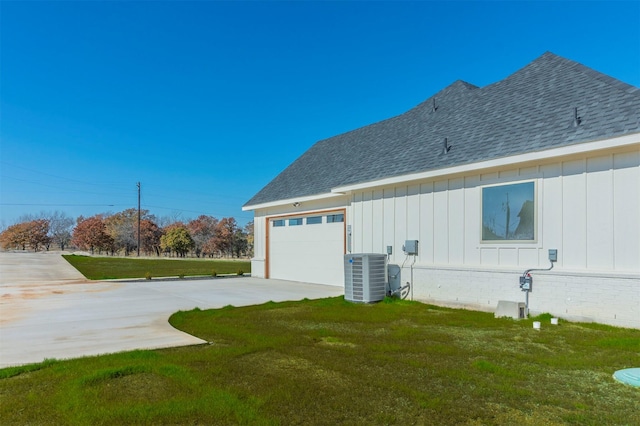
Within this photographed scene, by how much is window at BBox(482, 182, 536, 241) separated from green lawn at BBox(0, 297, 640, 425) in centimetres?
206

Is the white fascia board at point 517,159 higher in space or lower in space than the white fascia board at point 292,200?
higher

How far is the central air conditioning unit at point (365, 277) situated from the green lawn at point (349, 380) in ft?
10.3

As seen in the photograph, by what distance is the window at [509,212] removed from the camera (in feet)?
26.7

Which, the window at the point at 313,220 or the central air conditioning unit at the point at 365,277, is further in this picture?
the window at the point at 313,220

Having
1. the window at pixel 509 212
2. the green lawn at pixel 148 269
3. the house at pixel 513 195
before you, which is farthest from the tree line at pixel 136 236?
the window at pixel 509 212

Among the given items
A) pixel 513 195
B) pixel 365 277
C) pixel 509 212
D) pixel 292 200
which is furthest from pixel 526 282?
pixel 292 200

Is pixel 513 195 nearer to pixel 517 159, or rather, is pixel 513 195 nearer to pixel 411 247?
pixel 517 159

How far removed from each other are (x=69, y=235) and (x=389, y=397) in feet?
234

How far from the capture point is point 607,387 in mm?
4062

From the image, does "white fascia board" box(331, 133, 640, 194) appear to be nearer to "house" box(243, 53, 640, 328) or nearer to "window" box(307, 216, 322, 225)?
"house" box(243, 53, 640, 328)

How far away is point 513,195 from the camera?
331 inches

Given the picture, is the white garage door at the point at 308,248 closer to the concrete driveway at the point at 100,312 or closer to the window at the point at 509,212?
the concrete driveway at the point at 100,312

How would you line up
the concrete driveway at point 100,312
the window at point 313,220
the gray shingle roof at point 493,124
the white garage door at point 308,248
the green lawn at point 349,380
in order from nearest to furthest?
the green lawn at point 349,380
the concrete driveway at point 100,312
the gray shingle roof at point 493,124
the white garage door at point 308,248
the window at point 313,220

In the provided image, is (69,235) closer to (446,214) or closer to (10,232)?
(10,232)
